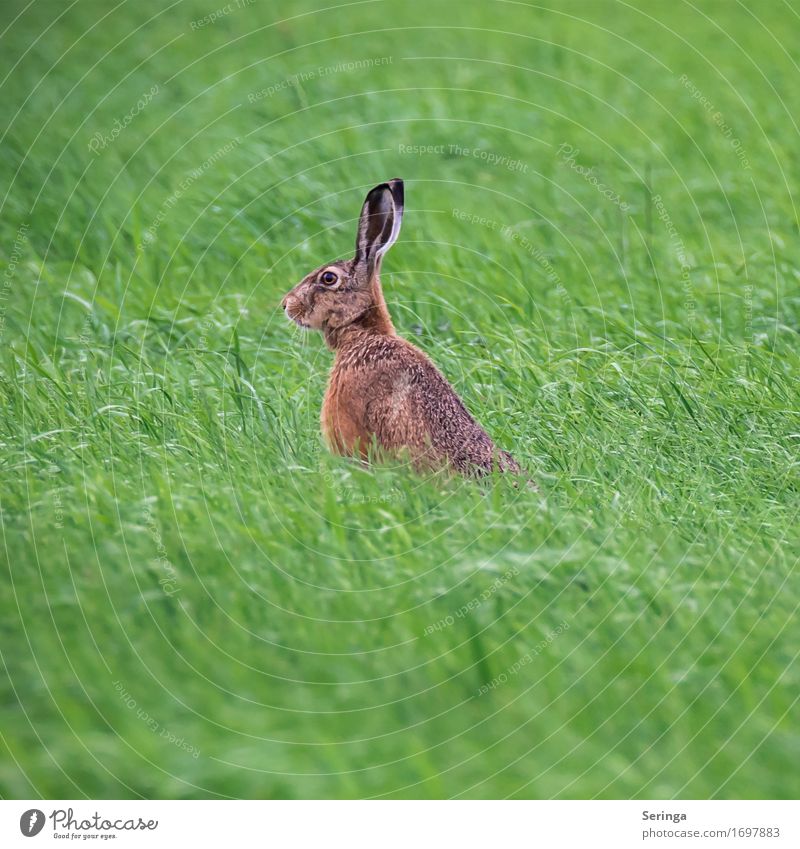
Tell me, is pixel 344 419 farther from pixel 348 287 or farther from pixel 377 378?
pixel 348 287

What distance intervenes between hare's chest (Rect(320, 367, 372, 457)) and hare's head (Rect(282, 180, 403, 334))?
0.39 m

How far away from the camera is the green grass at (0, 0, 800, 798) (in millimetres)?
4465

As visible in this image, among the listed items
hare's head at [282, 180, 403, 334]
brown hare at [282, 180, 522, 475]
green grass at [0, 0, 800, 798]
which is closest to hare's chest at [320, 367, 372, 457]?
brown hare at [282, 180, 522, 475]

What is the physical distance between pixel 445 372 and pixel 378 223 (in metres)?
1.01

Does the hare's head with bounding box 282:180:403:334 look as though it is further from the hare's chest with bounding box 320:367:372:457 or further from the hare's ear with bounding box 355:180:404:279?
the hare's chest with bounding box 320:367:372:457

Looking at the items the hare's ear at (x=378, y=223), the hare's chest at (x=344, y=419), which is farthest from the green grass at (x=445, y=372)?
the hare's ear at (x=378, y=223)

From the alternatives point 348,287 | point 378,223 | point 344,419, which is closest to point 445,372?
point 348,287

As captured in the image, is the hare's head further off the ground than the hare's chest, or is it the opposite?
the hare's head

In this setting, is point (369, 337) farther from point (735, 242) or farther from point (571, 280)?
point (735, 242)

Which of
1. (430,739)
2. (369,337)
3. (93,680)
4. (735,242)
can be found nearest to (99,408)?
(369,337)

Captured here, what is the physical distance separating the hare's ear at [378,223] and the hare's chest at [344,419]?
61cm

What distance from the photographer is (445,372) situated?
720 centimetres

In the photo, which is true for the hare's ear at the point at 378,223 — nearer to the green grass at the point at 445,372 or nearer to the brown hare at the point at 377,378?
the brown hare at the point at 377,378

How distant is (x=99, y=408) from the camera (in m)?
6.63
